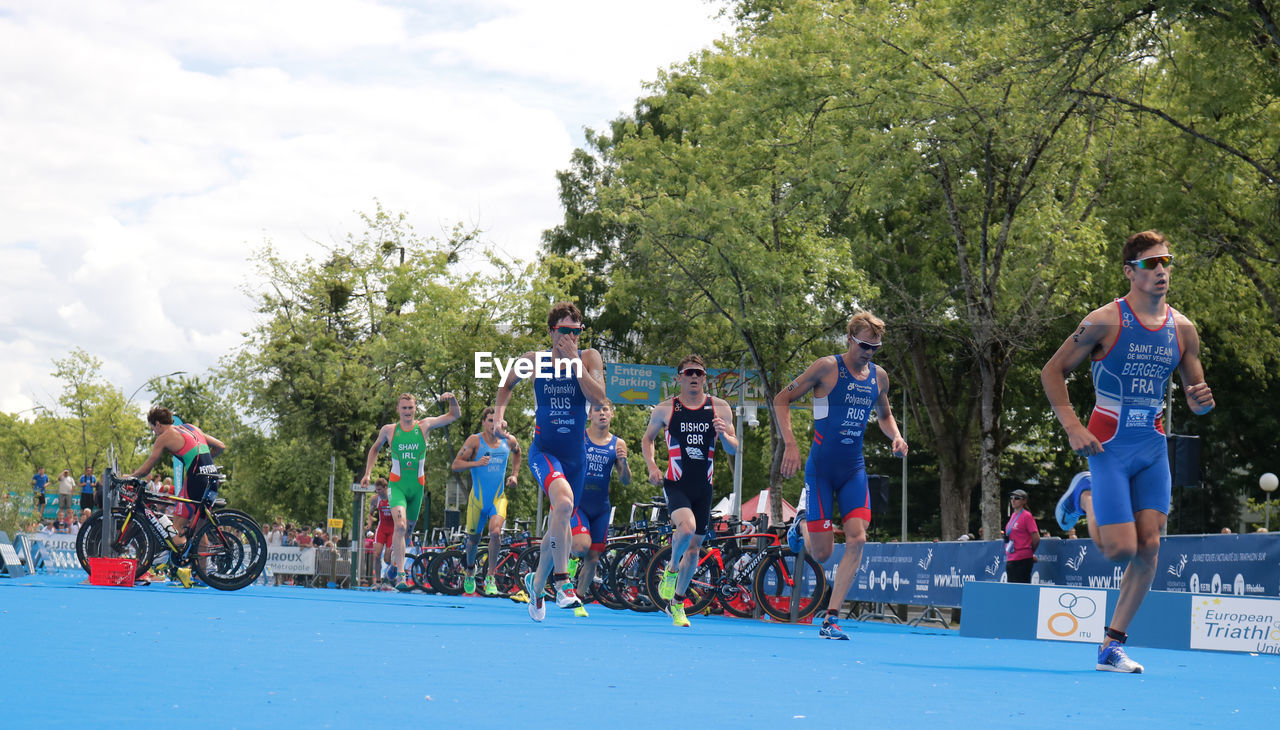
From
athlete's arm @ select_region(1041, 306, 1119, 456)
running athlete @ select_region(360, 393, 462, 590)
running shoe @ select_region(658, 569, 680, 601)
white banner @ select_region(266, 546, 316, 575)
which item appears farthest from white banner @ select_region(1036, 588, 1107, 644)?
white banner @ select_region(266, 546, 316, 575)

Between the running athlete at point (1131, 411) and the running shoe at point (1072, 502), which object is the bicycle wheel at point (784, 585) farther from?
the running athlete at point (1131, 411)

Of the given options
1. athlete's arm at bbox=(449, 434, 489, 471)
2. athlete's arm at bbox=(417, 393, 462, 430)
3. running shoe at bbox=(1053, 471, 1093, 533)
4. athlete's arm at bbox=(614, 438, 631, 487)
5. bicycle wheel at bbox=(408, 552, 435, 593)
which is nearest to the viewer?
running shoe at bbox=(1053, 471, 1093, 533)

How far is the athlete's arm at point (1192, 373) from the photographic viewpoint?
7727mm

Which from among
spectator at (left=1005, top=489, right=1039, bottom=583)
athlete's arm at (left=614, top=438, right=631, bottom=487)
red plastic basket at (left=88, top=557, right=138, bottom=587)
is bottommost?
red plastic basket at (left=88, top=557, right=138, bottom=587)

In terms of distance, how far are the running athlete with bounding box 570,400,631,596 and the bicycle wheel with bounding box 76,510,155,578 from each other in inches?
206

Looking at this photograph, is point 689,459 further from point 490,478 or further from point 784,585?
point 490,478

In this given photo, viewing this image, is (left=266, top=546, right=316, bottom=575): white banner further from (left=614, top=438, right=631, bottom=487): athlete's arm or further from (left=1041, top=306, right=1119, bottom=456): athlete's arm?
(left=1041, top=306, right=1119, bottom=456): athlete's arm

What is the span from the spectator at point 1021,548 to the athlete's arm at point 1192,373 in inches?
421

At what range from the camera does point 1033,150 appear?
24.9m

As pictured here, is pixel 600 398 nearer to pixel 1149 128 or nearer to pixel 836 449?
pixel 836 449

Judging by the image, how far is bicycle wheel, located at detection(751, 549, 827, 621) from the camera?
46.4ft

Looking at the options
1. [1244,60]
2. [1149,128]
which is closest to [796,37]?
[1149,128]

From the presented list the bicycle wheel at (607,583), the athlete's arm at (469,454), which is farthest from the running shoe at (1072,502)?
the athlete's arm at (469,454)

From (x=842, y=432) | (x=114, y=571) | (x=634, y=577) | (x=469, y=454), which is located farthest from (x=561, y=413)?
(x=469, y=454)
